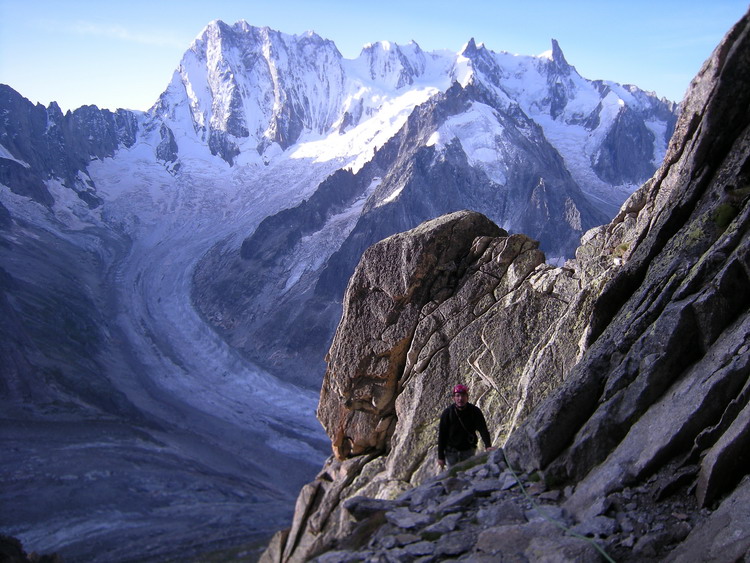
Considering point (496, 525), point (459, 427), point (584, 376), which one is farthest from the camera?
point (459, 427)

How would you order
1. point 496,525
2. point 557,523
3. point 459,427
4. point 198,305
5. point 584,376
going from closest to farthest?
point 557,523 → point 496,525 → point 584,376 → point 459,427 → point 198,305

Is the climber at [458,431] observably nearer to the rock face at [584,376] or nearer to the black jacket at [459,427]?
the black jacket at [459,427]

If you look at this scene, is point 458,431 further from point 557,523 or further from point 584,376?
point 557,523

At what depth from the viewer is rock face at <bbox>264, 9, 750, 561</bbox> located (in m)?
8.57

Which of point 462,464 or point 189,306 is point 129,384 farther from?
point 462,464

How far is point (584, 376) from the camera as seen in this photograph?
432 inches

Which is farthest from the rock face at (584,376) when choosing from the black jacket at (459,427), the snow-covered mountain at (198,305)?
the snow-covered mountain at (198,305)

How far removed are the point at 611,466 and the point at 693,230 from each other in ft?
14.4

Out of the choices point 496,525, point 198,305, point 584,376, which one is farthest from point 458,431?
point 198,305

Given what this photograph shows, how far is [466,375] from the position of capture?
18.5 m

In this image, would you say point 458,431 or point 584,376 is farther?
point 458,431

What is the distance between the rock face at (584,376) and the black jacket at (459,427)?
725mm

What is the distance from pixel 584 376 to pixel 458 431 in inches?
140

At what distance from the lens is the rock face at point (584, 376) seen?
28.1 feet
